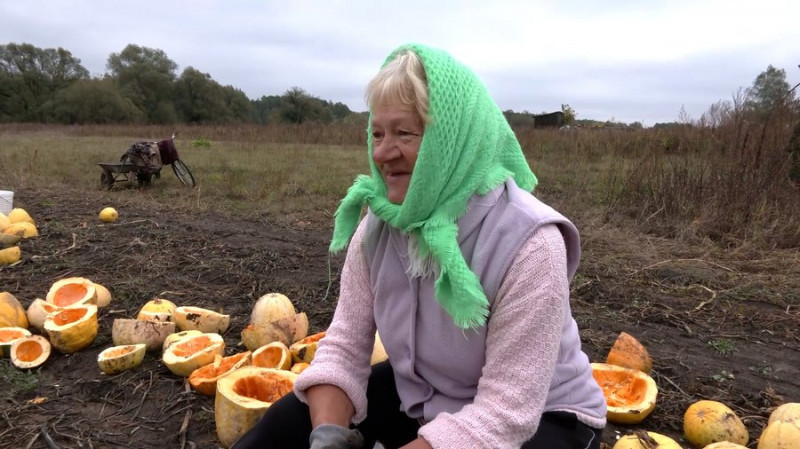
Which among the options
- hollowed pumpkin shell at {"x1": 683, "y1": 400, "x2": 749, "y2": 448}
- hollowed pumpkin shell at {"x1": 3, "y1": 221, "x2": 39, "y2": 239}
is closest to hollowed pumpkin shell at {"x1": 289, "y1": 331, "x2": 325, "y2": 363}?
hollowed pumpkin shell at {"x1": 683, "y1": 400, "x2": 749, "y2": 448}

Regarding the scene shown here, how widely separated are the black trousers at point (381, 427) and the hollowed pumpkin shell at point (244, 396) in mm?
389

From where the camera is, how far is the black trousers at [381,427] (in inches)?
56.0

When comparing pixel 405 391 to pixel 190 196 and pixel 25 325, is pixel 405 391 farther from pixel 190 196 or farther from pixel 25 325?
pixel 190 196

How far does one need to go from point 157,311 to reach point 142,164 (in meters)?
6.82

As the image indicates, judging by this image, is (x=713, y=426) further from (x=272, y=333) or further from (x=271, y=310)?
(x=271, y=310)

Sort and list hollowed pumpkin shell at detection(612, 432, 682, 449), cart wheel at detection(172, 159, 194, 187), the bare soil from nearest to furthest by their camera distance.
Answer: hollowed pumpkin shell at detection(612, 432, 682, 449)
the bare soil
cart wheel at detection(172, 159, 194, 187)

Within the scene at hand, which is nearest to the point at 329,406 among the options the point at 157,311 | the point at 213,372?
the point at 213,372

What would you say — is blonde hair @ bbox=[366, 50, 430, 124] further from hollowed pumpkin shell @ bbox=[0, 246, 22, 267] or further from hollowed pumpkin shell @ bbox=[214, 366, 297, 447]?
hollowed pumpkin shell @ bbox=[0, 246, 22, 267]

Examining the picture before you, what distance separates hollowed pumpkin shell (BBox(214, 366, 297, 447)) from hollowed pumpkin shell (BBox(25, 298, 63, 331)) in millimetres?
1500

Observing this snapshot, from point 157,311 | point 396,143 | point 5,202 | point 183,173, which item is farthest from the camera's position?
point 183,173

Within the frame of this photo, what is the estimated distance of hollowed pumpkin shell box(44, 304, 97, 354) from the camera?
278cm

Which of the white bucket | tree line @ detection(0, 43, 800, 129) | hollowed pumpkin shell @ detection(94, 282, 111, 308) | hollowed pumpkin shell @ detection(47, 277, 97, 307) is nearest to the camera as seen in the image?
hollowed pumpkin shell @ detection(47, 277, 97, 307)

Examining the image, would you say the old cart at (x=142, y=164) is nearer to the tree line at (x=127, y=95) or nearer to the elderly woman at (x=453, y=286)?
the elderly woman at (x=453, y=286)

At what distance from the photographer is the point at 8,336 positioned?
2.83 m
